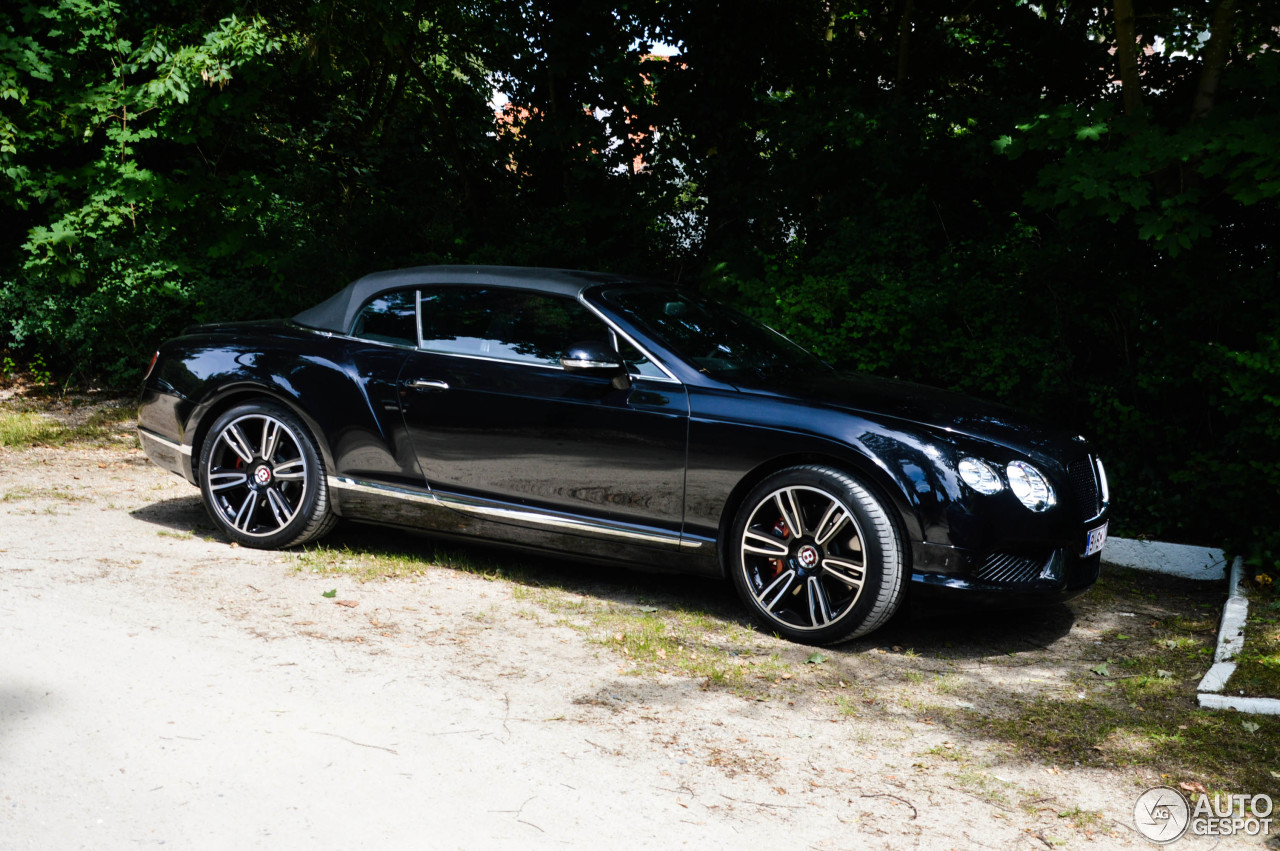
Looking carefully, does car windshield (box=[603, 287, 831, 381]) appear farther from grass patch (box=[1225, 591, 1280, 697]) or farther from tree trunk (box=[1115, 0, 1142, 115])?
tree trunk (box=[1115, 0, 1142, 115])

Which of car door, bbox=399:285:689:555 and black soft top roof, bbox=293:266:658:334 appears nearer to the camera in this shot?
car door, bbox=399:285:689:555

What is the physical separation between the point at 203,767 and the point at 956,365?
643cm

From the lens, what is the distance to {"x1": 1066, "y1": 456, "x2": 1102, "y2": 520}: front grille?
5113 millimetres

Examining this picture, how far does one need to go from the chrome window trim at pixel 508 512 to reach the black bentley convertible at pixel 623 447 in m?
0.01

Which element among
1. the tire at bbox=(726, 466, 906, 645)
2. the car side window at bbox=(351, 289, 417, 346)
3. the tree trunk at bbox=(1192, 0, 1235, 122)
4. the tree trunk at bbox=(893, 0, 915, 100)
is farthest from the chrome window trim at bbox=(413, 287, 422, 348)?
the tree trunk at bbox=(893, 0, 915, 100)

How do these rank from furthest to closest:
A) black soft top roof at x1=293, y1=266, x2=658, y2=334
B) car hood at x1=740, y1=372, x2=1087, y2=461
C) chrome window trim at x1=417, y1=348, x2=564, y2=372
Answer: black soft top roof at x1=293, y1=266, x2=658, y2=334 < chrome window trim at x1=417, y1=348, x2=564, y2=372 < car hood at x1=740, y1=372, x2=1087, y2=461

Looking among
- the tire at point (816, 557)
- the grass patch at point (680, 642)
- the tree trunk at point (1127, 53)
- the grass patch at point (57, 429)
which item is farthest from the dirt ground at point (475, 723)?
the tree trunk at point (1127, 53)

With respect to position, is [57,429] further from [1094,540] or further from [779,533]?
[1094,540]

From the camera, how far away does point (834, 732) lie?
162 inches

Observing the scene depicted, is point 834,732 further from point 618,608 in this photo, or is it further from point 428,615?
point 428,615

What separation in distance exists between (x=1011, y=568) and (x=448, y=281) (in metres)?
3.23

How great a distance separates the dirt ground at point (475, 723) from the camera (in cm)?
327

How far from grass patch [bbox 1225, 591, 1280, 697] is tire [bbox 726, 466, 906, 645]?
1.46 metres

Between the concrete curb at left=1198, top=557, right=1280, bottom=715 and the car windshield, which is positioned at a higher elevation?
the car windshield
